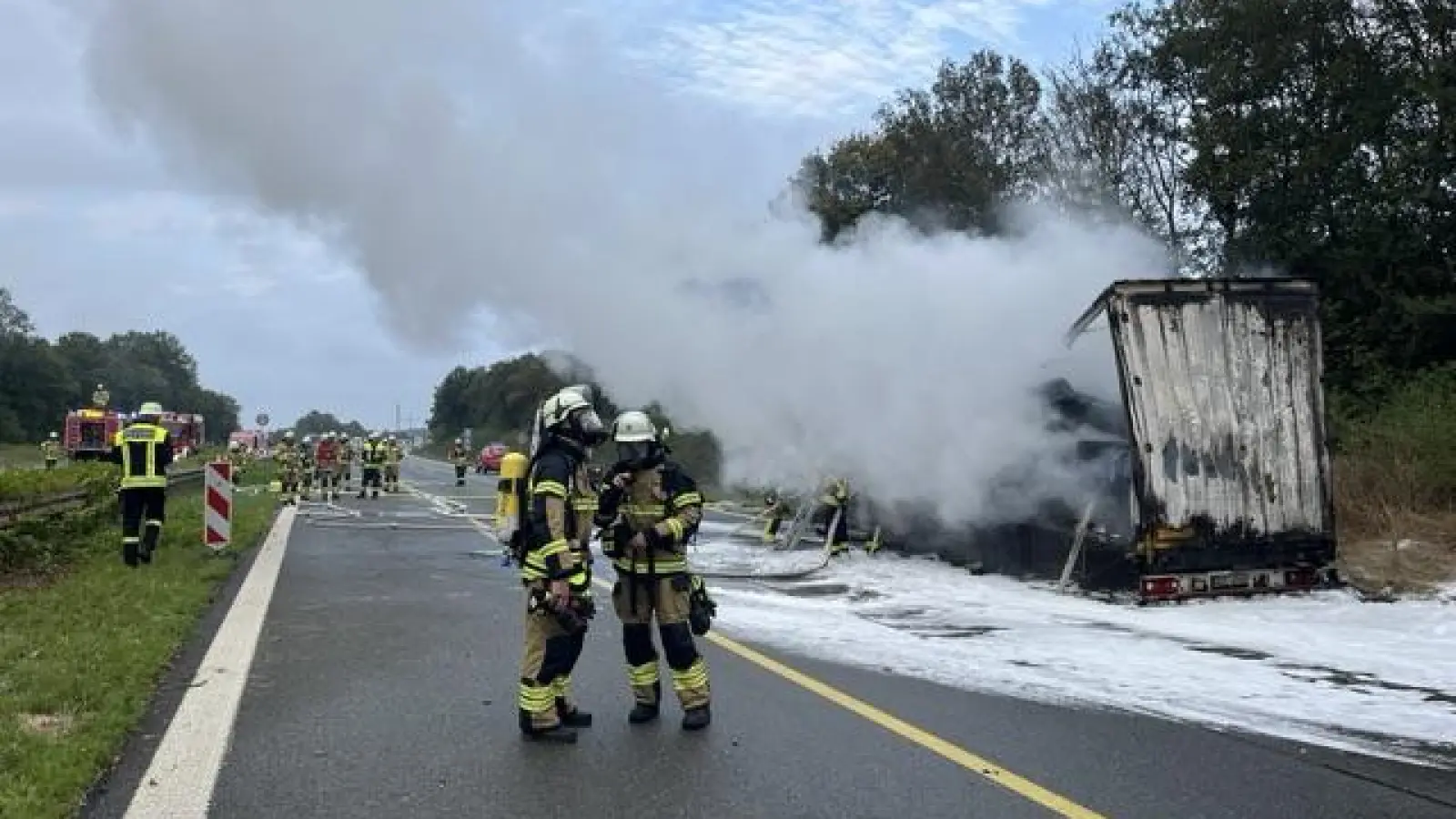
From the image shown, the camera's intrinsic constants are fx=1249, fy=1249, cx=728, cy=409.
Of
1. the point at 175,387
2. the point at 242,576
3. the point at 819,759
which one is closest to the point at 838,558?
the point at 242,576

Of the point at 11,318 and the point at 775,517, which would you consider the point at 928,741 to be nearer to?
the point at 775,517

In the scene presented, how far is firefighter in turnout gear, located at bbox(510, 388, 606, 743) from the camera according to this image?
5840 mm

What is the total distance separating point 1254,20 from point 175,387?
481 ft

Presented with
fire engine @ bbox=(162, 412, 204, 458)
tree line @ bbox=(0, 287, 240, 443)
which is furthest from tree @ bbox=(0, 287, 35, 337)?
fire engine @ bbox=(162, 412, 204, 458)

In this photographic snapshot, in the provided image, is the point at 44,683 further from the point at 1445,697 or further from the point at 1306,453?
the point at 1306,453

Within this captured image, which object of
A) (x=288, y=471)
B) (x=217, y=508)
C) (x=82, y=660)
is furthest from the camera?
(x=288, y=471)

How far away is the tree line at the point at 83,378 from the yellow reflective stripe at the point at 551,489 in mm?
98552

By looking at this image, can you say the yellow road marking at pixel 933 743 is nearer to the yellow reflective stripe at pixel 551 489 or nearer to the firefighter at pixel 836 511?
the yellow reflective stripe at pixel 551 489

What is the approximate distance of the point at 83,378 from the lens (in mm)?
116625

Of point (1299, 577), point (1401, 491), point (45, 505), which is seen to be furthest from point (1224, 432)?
point (45, 505)

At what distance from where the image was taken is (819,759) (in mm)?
5539

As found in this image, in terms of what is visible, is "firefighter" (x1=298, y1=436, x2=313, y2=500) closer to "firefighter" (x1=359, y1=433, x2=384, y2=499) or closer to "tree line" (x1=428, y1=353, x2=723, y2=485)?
"firefighter" (x1=359, y1=433, x2=384, y2=499)

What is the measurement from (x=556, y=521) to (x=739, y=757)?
137 cm

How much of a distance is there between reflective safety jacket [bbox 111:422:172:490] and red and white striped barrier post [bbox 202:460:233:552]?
1.66 ft
